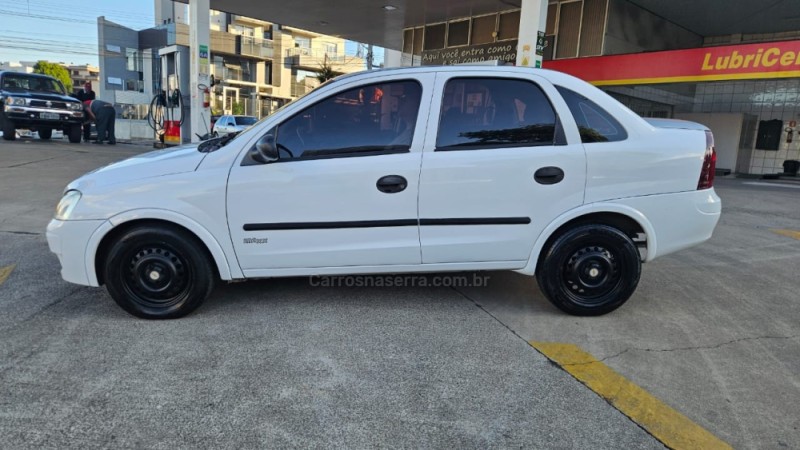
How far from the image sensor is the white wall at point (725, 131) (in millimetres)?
17656

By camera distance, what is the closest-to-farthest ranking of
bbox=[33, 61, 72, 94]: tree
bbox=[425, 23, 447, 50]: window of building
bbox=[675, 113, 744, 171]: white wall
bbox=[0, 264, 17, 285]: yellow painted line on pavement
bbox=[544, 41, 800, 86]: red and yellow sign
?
bbox=[0, 264, 17, 285]: yellow painted line on pavement → bbox=[544, 41, 800, 86]: red and yellow sign → bbox=[675, 113, 744, 171]: white wall → bbox=[425, 23, 447, 50]: window of building → bbox=[33, 61, 72, 94]: tree

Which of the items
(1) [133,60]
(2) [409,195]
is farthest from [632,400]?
(1) [133,60]

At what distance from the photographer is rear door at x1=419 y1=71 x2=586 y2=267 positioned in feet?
11.9

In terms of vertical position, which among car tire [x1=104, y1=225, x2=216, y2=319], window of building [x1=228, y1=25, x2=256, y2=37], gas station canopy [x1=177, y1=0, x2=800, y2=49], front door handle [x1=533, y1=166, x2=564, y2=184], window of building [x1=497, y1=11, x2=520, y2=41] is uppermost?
window of building [x1=228, y1=25, x2=256, y2=37]

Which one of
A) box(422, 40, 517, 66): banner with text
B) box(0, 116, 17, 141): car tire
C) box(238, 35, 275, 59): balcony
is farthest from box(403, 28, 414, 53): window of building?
box(238, 35, 275, 59): balcony

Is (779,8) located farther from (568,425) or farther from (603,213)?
(568,425)

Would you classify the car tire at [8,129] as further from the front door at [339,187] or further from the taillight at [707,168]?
the taillight at [707,168]

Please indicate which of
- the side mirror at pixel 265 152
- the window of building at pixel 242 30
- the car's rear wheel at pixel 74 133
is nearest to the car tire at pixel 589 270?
the side mirror at pixel 265 152

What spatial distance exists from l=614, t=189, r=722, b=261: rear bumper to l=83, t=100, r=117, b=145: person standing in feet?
61.0

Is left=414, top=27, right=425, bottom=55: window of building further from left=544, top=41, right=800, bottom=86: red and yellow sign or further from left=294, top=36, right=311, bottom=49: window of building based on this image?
left=294, top=36, right=311, bottom=49: window of building

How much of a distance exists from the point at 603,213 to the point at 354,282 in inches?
84.3

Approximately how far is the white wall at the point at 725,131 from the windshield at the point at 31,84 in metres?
21.0

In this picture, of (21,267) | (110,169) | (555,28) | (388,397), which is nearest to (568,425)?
(388,397)

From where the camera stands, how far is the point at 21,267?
15.4ft
